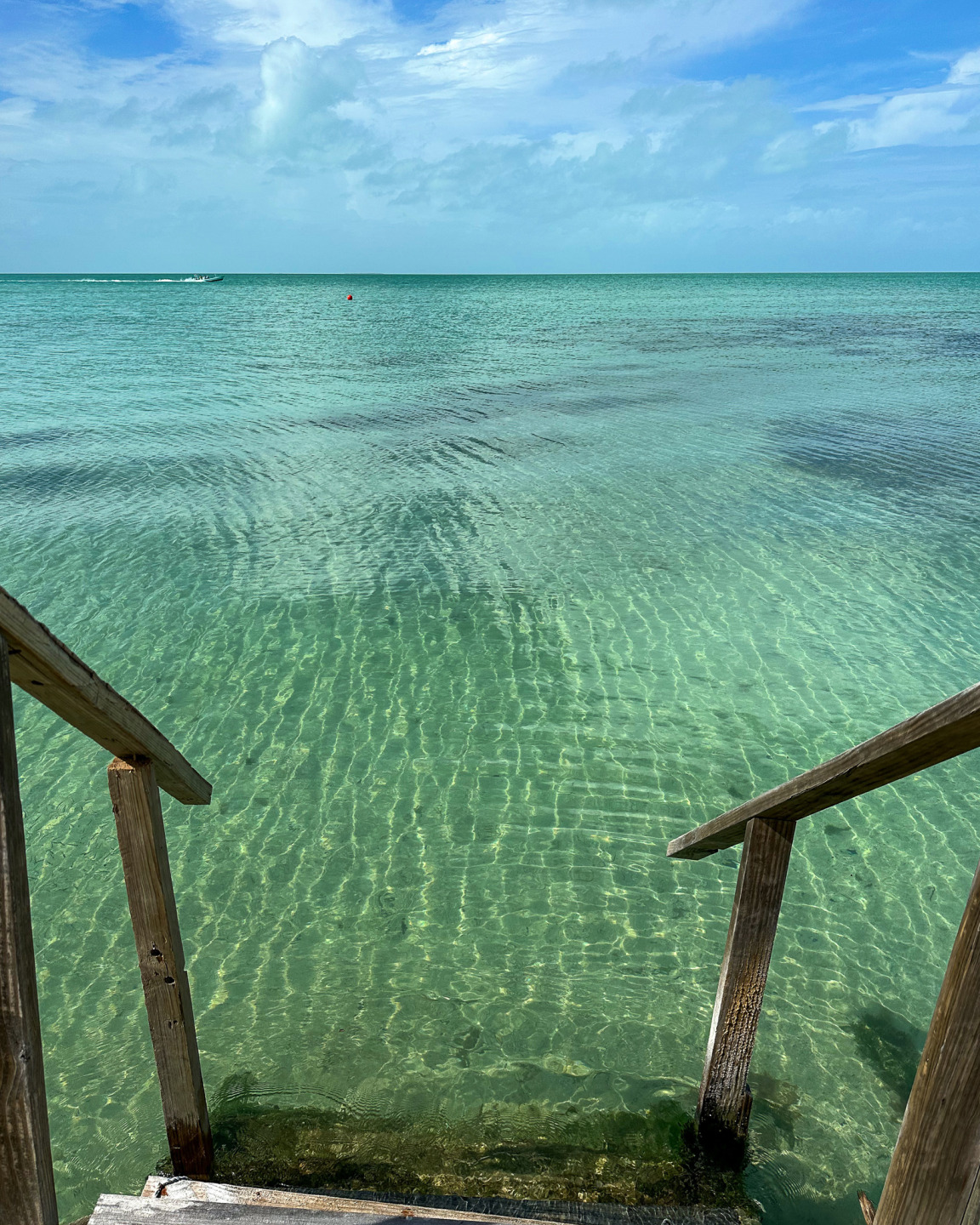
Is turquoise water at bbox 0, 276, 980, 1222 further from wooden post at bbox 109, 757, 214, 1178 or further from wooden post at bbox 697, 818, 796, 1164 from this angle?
wooden post at bbox 109, 757, 214, 1178

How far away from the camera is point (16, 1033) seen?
1657mm

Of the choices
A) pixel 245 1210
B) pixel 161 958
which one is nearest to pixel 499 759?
pixel 161 958

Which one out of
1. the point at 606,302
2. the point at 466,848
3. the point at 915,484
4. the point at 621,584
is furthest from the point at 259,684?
the point at 606,302

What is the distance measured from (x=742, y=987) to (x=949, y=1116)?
1.47m

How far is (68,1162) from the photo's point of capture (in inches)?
150

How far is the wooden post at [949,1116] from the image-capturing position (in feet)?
5.35

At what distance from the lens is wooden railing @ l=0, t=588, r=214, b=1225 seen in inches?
64.5

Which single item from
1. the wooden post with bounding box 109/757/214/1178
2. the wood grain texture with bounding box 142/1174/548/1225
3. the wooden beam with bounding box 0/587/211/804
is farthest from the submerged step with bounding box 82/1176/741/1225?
the wooden beam with bounding box 0/587/211/804

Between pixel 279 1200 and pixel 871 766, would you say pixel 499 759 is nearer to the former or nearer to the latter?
pixel 279 1200

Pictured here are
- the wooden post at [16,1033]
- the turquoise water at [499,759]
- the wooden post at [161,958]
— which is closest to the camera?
the wooden post at [16,1033]

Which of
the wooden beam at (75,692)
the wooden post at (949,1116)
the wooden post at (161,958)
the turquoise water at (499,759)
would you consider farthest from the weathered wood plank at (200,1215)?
the wooden post at (949,1116)

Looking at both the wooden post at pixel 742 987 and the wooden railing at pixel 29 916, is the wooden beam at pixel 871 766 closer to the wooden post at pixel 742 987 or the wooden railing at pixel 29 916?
the wooden post at pixel 742 987

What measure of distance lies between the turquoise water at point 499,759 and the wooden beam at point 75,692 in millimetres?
2270

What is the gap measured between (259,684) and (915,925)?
5.51 metres
